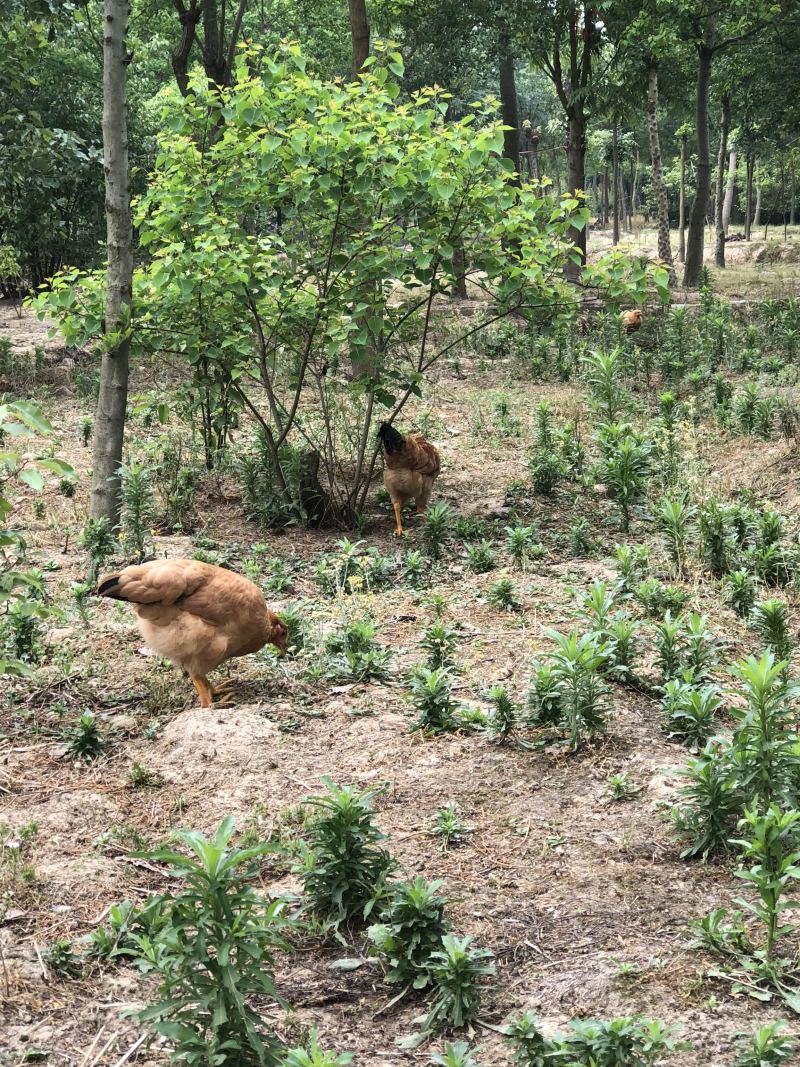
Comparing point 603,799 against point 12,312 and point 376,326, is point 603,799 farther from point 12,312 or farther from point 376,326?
point 12,312

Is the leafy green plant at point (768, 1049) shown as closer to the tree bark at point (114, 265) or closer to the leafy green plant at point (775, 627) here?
the leafy green plant at point (775, 627)

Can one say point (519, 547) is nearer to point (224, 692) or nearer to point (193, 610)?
point (224, 692)

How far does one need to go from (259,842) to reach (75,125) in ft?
59.7

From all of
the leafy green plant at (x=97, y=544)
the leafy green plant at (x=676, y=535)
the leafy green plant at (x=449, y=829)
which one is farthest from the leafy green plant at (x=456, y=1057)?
the leafy green plant at (x=97, y=544)

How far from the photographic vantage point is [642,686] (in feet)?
18.0

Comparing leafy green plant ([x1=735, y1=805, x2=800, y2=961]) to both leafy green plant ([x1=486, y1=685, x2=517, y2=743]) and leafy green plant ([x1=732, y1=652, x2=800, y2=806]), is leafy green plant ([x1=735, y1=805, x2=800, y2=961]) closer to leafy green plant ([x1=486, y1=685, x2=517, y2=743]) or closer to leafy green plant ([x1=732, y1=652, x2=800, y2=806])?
leafy green plant ([x1=732, y1=652, x2=800, y2=806])

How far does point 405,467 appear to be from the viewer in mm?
8930

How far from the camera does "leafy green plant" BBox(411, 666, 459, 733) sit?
199 inches

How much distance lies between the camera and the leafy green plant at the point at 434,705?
5.05m

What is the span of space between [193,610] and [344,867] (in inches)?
74.5

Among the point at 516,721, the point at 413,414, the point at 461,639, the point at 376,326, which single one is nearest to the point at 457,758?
the point at 516,721

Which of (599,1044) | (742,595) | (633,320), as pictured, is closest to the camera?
(599,1044)

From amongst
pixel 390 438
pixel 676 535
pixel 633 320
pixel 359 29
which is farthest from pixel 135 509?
pixel 633 320

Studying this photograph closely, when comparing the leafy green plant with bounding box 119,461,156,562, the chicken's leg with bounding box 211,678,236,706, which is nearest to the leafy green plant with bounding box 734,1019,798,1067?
→ the chicken's leg with bounding box 211,678,236,706
